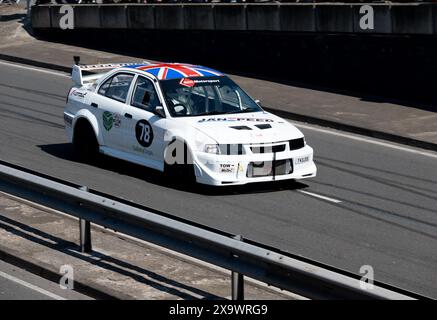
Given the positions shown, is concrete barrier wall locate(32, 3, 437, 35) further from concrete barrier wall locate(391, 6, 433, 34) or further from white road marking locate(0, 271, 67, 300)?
white road marking locate(0, 271, 67, 300)

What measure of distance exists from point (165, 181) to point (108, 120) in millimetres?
1459

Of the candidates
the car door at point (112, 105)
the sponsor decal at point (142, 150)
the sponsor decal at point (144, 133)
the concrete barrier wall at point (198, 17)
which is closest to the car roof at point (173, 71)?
the car door at point (112, 105)

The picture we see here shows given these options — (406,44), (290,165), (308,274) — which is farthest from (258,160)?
(406,44)

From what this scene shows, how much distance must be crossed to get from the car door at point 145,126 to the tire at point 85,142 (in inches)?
37.6

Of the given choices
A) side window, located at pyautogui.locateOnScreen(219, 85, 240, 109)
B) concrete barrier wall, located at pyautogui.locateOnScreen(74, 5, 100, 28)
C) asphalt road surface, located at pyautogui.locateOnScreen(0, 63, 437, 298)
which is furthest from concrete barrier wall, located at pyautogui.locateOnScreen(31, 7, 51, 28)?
side window, located at pyautogui.locateOnScreen(219, 85, 240, 109)

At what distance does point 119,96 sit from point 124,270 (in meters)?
5.91

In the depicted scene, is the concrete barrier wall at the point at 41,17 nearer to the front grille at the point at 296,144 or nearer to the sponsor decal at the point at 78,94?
the sponsor decal at the point at 78,94

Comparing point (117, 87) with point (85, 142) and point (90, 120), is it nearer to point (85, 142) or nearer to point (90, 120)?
point (90, 120)

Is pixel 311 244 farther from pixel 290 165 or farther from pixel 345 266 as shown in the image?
pixel 290 165

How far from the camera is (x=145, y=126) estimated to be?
14789mm

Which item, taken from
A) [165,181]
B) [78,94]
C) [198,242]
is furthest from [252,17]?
[198,242]

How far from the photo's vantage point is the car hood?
1390 cm
